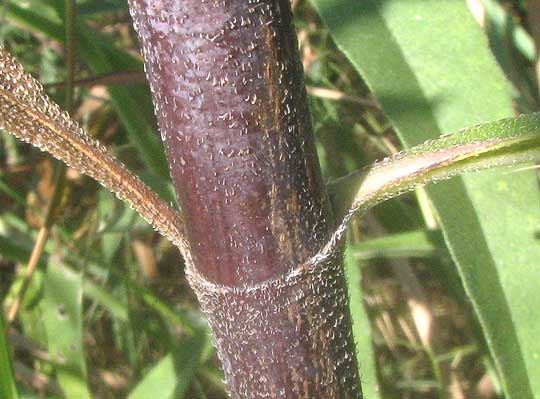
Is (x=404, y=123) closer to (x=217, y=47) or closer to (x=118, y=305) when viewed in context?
(x=217, y=47)

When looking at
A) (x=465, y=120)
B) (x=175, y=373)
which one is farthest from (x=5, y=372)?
(x=465, y=120)

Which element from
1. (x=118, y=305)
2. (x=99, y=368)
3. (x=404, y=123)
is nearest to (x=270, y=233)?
(x=404, y=123)

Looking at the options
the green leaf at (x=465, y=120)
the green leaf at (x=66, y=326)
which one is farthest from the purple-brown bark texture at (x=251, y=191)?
the green leaf at (x=66, y=326)

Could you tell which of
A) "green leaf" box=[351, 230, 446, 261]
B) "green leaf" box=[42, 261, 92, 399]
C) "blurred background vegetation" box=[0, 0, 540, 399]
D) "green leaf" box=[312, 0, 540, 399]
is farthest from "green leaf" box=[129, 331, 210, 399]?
"green leaf" box=[312, 0, 540, 399]

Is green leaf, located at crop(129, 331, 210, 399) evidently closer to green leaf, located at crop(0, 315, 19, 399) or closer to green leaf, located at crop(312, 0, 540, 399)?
green leaf, located at crop(0, 315, 19, 399)

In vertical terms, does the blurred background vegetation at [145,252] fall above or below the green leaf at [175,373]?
above

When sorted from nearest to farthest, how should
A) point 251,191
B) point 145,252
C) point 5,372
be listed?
point 251,191, point 5,372, point 145,252

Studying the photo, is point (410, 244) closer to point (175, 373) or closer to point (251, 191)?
point (175, 373)

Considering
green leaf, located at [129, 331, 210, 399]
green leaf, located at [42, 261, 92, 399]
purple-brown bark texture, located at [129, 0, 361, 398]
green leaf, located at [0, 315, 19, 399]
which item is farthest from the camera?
green leaf, located at [42, 261, 92, 399]

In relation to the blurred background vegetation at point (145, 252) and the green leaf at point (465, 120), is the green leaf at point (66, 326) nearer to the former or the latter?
the blurred background vegetation at point (145, 252)
